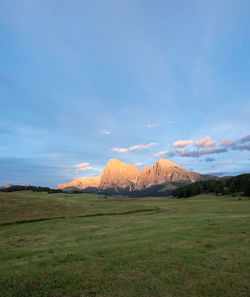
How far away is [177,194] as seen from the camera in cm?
17900

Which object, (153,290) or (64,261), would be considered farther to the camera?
(64,261)

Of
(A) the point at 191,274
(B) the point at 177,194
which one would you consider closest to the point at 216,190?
(B) the point at 177,194

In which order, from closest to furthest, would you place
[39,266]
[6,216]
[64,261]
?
[39,266] → [64,261] → [6,216]

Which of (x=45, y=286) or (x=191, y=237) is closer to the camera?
(x=45, y=286)

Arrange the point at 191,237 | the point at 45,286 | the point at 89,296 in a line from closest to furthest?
the point at 89,296 < the point at 45,286 < the point at 191,237

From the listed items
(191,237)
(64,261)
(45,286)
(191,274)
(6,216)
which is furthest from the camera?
(6,216)

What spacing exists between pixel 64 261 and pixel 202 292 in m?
9.64

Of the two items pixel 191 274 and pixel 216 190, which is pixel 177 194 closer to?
pixel 216 190

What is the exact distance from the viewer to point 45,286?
9.89 meters

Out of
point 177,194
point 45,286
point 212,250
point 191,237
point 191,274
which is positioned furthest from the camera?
point 177,194

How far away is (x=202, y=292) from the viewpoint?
9.32 m

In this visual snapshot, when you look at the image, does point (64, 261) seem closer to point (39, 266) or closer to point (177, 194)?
point (39, 266)

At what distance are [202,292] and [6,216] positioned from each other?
54.9m

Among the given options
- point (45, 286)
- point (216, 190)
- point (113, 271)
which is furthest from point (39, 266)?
point (216, 190)
